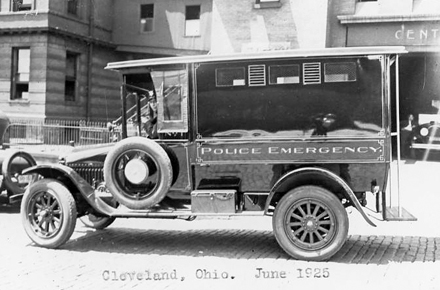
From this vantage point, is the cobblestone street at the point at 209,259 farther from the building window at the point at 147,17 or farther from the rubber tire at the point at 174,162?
the building window at the point at 147,17

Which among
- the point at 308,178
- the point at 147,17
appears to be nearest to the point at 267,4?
the point at 147,17

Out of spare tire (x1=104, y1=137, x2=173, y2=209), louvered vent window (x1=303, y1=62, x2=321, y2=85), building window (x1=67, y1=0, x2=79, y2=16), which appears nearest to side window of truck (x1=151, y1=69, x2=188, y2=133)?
spare tire (x1=104, y1=137, x2=173, y2=209)

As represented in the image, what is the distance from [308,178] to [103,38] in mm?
21920

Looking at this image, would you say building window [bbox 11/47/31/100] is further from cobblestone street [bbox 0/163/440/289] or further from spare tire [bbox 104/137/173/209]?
spare tire [bbox 104/137/173/209]

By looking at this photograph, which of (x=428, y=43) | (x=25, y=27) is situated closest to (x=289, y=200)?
(x=428, y=43)

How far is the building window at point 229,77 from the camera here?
621cm

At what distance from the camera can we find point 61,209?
21.2 ft

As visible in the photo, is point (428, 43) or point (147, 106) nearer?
point (147, 106)

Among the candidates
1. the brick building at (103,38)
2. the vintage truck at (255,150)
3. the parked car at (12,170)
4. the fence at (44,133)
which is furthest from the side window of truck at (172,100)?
the fence at (44,133)

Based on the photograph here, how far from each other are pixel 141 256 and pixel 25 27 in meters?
18.8

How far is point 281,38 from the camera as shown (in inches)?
687

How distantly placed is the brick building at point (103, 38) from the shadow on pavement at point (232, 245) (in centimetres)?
Result: 1094

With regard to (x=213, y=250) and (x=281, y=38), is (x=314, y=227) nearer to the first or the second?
(x=213, y=250)

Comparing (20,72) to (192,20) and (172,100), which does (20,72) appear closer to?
(192,20)
